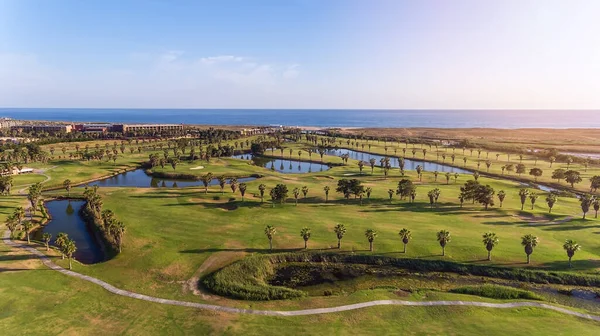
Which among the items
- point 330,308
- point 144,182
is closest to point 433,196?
point 330,308

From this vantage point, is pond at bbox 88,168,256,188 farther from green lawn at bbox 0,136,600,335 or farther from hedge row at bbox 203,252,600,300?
hedge row at bbox 203,252,600,300

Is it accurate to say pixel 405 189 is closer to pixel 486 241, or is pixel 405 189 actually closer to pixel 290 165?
pixel 486 241

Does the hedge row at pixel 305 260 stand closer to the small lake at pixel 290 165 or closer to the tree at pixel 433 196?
the tree at pixel 433 196

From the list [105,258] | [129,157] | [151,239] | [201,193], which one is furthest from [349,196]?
[129,157]

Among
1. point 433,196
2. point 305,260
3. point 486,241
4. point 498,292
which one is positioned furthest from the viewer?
point 433,196

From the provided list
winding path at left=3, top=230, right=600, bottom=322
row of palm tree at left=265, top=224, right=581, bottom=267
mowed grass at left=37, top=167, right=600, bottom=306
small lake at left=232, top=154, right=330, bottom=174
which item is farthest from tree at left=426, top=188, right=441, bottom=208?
small lake at left=232, top=154, right=330, bottom=174

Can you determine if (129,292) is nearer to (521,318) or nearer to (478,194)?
(521,318)
